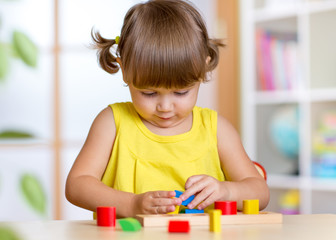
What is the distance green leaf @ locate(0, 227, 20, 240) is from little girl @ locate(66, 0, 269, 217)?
1.98 ft

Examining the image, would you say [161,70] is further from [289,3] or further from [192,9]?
[289,3]

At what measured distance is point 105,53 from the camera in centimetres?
121

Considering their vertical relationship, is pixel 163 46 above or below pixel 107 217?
above

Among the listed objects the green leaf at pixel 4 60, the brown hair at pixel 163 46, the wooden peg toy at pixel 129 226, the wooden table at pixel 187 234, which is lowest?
the wooden table at pixel 187 234

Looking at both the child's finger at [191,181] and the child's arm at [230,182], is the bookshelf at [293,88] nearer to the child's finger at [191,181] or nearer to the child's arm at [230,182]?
the child's arm at [230,182]

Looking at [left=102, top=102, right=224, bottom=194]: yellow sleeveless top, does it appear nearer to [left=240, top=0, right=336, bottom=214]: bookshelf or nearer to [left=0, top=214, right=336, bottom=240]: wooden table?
[left=0, top=214, right=336, bottom=240]: wooden table

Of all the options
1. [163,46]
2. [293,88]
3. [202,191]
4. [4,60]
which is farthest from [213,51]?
[293,88]

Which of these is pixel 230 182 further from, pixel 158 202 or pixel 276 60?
pixel 276 60

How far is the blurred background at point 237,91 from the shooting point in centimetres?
280

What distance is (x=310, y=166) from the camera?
2785 millimetres

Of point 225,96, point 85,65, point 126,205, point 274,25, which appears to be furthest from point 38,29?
point 126,205

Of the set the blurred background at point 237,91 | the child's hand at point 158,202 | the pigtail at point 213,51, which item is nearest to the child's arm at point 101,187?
the child's hand at point 158,202

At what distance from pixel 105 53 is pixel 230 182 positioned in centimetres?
44

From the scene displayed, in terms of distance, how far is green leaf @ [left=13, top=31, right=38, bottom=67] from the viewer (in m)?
0.29
